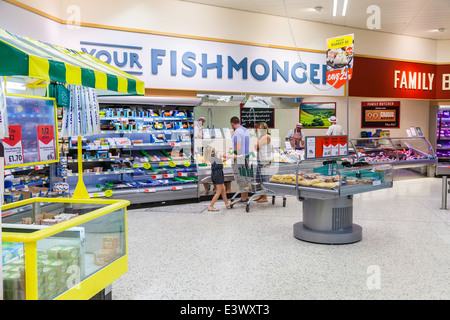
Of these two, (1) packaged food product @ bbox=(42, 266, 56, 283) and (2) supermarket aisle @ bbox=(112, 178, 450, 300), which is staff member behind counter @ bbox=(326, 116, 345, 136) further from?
(1) packaged food product @ bbox=(42, 266, 56, 283)

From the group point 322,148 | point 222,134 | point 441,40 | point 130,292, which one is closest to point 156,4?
point 222,134

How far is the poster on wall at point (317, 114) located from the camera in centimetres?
1160

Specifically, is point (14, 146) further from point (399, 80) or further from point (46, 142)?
point (399, 80)

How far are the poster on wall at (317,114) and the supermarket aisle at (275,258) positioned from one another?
4.27m

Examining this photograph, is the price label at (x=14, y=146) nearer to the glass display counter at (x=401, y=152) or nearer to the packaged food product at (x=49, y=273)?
the packaged food product at (x=49, y=273)

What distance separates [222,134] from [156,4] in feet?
9.47

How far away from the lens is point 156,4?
325 inches

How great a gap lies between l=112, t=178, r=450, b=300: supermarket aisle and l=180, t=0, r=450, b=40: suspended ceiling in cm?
427

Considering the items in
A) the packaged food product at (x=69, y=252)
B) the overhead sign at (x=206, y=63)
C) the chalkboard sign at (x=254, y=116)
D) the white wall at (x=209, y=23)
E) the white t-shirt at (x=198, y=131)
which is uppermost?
the white wall at (x=209, y=23)

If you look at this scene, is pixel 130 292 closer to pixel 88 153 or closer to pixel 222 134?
pixel 88 153

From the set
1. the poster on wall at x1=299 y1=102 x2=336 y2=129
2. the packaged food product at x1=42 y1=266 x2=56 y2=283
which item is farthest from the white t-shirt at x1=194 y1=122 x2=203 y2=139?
the packaged food product at x1=42 y1=266 x2=56 y2=283

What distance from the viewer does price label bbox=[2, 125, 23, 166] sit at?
3.51m

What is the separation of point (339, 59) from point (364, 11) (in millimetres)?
1232

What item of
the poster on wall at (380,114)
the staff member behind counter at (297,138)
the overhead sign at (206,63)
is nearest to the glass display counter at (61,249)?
the overhead sign at (206,63)
